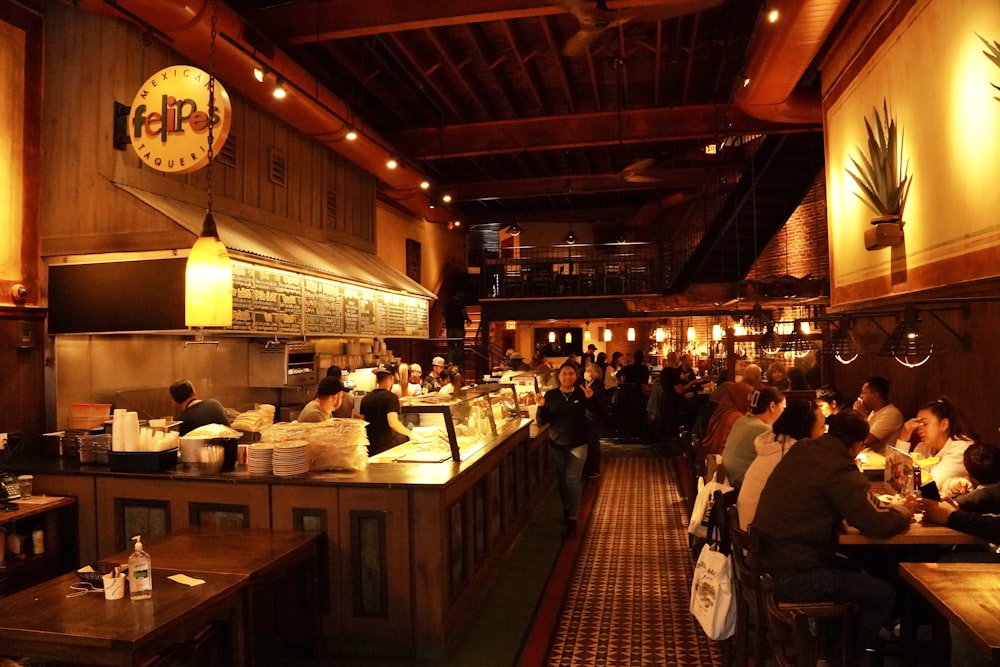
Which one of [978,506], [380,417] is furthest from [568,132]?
[978,506]

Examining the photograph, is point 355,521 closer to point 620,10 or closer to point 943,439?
point 620,10

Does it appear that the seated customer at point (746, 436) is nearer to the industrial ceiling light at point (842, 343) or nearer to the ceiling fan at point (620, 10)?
the industrial ceiling light at point (842, 343)

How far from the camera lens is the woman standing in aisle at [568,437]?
7.11 metres

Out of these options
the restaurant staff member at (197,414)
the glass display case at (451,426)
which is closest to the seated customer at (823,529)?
the glass display case at (451,426)

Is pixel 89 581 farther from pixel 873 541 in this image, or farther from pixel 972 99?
pixel 972 99

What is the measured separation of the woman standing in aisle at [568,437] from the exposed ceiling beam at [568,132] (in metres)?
4.18

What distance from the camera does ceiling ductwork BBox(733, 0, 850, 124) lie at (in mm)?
5105

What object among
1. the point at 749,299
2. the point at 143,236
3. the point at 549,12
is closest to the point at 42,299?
the point at 143,236

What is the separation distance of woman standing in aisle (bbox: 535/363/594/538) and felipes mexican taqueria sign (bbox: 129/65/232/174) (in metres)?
4.06

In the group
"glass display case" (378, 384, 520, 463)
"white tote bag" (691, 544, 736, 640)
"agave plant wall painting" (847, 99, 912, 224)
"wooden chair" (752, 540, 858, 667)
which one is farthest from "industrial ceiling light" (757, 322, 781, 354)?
"wooden chair" (752, 540, 858, 667)

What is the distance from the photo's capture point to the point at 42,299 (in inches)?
228

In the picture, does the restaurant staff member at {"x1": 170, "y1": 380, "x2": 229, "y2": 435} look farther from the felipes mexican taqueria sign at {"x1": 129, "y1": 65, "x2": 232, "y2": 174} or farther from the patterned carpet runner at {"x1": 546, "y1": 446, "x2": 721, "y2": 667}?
the patterned carpet runner at {"x1": 546, "y1": 446, "x2": 721, "y2": 667}

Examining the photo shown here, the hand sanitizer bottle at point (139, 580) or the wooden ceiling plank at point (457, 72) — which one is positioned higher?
the wooden ceiling plank at point (457, 72)

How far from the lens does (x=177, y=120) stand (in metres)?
5.44
